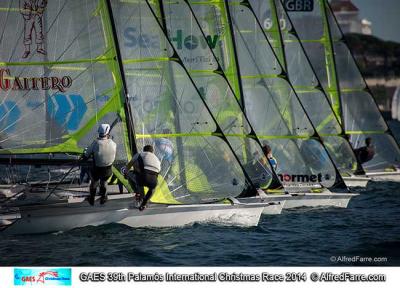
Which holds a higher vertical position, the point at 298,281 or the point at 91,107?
the point at 91,107

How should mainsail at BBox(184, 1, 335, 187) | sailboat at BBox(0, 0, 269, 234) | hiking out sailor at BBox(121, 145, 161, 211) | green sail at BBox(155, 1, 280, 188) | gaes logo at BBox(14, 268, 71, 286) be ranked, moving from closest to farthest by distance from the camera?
gaes logo at BBox(14, 268, 71, 286)
hiking out sailor at BBox(121, 145, 161, 211)
sailboat at BBox(0, 0, 269, 234)
green sail at BBox(155, 1, 280, 188)
mainsail at BBox(184, 1, 335, 187)

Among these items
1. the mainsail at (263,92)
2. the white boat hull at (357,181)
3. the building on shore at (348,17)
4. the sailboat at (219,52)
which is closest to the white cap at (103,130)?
the sailboat at (219,52)

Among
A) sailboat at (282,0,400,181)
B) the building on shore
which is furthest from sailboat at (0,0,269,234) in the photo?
the building on shore

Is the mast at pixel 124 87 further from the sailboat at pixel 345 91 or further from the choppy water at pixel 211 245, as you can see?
the sailboat at pixel 345 91

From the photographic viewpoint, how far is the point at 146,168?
17.2 m

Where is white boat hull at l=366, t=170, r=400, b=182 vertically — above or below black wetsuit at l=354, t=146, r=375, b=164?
below

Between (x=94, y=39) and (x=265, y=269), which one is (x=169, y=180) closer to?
(x=94, y=39)

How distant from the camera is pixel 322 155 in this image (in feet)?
79.9

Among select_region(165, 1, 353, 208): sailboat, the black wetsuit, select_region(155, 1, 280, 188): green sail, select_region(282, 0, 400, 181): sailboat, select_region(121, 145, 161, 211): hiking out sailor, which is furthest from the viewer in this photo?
select_region(282, 0, 400, 181): sailboat

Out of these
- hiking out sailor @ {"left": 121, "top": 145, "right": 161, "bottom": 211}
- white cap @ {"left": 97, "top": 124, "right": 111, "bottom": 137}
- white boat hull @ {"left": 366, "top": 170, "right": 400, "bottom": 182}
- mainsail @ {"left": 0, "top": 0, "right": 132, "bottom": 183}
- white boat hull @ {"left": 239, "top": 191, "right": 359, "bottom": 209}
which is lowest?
white boat hull @ {"left": 366, "top": 170, "right": 400, "bottom": 182}

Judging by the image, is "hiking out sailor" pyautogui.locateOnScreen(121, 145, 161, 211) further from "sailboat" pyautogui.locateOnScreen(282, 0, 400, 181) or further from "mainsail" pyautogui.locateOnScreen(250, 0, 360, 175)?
"sailboat" pyautogui.locateOnScreen(282, 0, 400, 181)

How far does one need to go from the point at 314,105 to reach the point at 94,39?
10819mm

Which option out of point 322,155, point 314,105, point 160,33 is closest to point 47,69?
point 160,33

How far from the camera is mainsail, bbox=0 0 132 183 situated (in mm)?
18469
